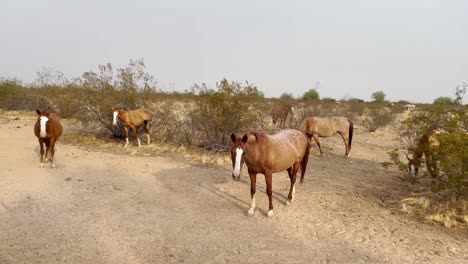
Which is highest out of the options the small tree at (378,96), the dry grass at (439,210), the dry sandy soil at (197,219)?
the small tree at (378,96)

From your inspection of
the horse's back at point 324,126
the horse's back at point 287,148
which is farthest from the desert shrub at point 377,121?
the horse's back at point 287,148

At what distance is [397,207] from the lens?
596 cm

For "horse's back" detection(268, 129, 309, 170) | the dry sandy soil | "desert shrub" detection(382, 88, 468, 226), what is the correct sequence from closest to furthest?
the dry sandy soil
"desert shrub" detection(382, 88, 468, 226)
"horse's back" detection(268, 129, 309, 170)

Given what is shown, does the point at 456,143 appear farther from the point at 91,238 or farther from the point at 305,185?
the point at 91,238

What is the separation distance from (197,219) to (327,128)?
23.3ft

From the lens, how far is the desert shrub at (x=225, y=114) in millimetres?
10859

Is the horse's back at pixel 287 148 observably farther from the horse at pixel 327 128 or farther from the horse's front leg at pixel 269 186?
the horse at pixel 327 128

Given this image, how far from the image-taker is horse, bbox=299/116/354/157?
35.8 ft

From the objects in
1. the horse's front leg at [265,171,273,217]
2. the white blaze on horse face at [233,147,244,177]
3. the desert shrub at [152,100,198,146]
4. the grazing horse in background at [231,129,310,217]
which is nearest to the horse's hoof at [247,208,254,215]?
the grazing horse in background at [231,129,310,217]

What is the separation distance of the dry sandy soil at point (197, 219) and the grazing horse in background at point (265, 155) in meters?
0.72

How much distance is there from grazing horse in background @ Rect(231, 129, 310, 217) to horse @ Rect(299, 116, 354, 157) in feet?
16.0

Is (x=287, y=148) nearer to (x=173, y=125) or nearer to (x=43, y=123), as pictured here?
(x=43, y=123)

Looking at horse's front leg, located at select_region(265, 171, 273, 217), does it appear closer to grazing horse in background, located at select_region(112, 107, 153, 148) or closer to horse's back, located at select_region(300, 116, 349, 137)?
horse's back, located at select_region(300, 116, 349, 137)

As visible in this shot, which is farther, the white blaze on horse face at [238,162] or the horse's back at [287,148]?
the horse's back at [287,148]
